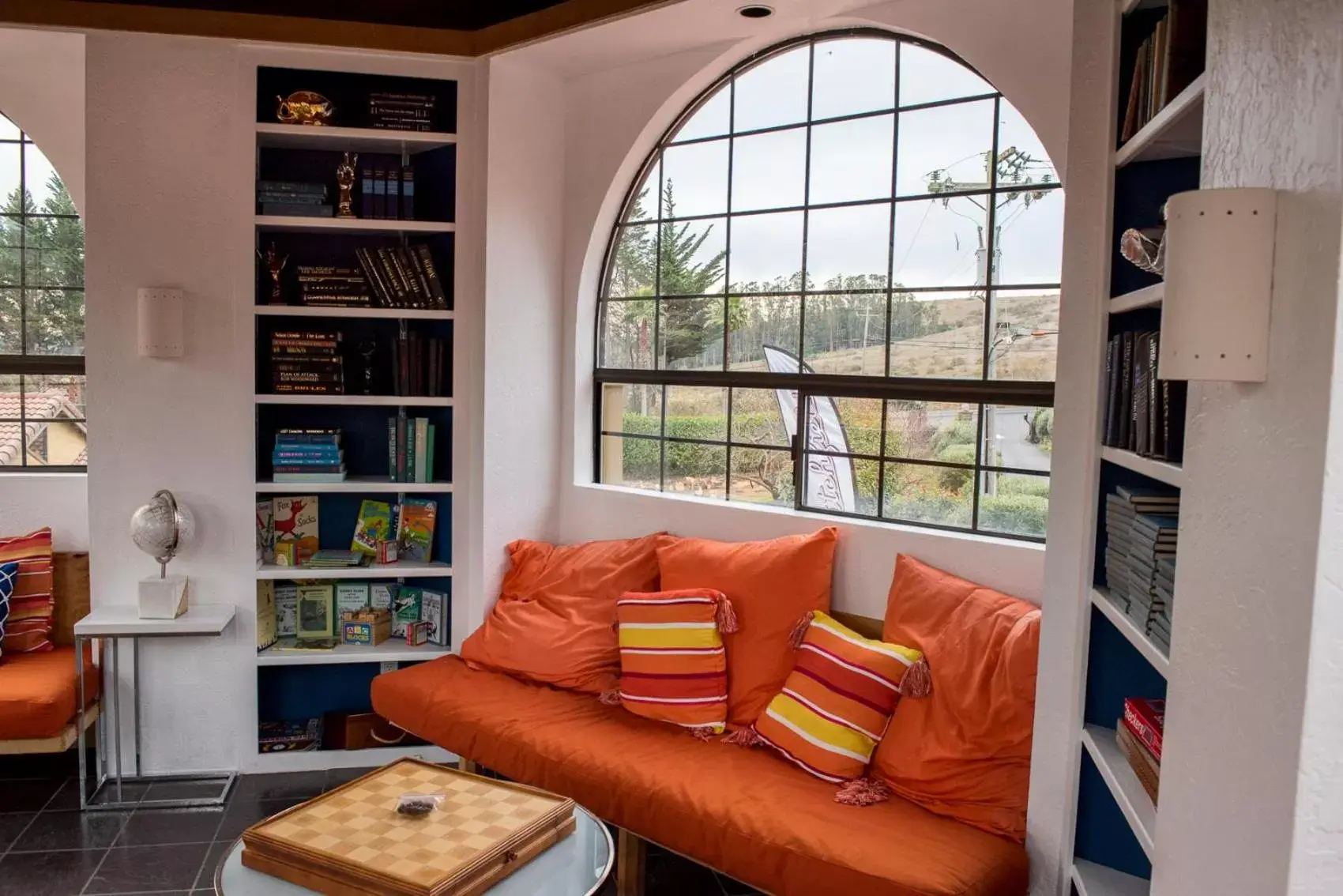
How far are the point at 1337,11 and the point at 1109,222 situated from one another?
1.14 meters

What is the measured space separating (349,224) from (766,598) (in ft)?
7.15

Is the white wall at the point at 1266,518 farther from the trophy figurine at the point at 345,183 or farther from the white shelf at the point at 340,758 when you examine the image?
the trophy figurine at the point at 345,183

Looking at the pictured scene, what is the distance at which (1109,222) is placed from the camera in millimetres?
2281

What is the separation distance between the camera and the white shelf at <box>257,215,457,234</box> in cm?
398

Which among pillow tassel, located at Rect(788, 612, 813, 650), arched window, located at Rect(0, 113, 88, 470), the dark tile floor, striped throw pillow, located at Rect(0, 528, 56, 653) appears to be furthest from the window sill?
arched window, located at Rect(0, 113, 88, 470)

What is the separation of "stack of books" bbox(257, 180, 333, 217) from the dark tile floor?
2.19 meters

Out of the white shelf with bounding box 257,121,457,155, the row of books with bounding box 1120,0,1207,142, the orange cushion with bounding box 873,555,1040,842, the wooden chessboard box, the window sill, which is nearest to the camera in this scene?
the row of books with bounding box 1120,0,1207,142

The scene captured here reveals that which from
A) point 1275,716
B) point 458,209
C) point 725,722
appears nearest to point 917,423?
point 725,722

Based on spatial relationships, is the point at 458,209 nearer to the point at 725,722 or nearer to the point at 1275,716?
the point at 725,722

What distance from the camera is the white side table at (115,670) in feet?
12.0

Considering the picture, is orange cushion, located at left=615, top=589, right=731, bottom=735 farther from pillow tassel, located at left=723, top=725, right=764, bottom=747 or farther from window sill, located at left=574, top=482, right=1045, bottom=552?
window sill, located at left=574, top=482, right=1045, bottom=552

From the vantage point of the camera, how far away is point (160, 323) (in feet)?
12.5

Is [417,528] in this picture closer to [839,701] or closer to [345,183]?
[345,183]

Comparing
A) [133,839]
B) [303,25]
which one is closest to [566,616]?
[133,839]
